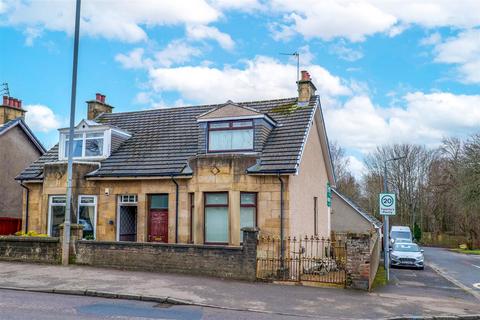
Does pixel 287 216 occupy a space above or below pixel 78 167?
below

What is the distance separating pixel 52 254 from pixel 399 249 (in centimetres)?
1976

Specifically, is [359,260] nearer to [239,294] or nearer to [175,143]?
[239,294]

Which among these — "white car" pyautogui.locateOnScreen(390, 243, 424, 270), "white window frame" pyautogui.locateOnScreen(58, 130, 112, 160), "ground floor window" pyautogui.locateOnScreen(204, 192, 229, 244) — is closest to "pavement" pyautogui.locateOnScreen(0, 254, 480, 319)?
"ground floor window" pyautogui.locateOnScreen(204, 192, 229, 244)

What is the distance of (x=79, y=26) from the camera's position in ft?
54.0

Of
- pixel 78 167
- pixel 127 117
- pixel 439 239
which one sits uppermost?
pixel 127 117

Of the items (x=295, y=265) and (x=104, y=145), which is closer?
(x=295, y=265)

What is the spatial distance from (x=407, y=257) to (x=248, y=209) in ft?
42.6

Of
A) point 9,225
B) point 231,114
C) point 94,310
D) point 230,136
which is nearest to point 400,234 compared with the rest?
point 230,136

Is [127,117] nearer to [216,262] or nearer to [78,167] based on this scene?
[78,167]

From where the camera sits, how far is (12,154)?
2619 centimetres

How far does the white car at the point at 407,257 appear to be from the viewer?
26203 millimetres

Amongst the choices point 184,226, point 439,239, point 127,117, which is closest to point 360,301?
point 184,226

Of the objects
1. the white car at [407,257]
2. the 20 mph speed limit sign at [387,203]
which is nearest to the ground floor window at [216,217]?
the 20 mph speed limit sign at [387,203]

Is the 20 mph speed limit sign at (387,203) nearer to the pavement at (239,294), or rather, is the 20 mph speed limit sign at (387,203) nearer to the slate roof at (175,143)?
the pavement at (239,294)
